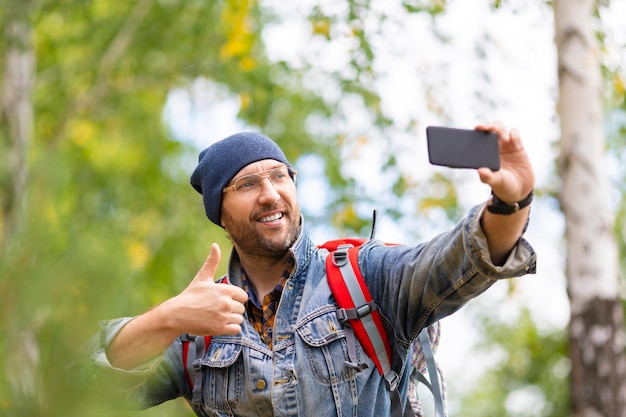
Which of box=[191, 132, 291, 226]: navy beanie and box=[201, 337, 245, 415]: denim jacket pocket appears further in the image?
box=[191, 132, 291, 226]: navy beanie

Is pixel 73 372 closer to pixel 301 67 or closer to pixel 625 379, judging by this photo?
pixel 625 379

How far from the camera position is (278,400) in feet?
9.34

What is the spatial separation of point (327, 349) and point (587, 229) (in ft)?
11.0

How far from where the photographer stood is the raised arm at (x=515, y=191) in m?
2.39

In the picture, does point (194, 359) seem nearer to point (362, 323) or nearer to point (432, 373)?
point (362, 323)

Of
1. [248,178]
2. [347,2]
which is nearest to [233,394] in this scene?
[248,178]

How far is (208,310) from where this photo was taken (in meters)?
2.53

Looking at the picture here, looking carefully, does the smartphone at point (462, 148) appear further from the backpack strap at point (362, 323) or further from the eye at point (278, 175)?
the eye at point (278, 175)

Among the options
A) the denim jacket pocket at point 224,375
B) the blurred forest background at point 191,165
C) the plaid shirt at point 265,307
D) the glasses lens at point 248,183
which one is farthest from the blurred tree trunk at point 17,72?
the denim jacket pocket at point 224,375

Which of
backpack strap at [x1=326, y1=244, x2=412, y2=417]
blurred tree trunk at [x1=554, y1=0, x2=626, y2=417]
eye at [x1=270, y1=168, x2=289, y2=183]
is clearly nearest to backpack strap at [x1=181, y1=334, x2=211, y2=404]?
backpack strap at [x1=326, y1=244, x2=412, y2=417]

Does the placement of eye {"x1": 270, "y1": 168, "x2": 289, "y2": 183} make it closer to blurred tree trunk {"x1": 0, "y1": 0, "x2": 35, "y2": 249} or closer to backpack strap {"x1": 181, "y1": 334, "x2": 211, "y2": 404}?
backpack strap {"x1": 181, "y1": 334, "x2": 211, "y2": 404}

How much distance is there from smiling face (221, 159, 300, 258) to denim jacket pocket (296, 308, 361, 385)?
1.04 feet

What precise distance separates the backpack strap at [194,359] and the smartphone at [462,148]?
3.50ft

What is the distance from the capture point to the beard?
312 centimetres
